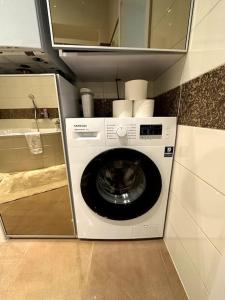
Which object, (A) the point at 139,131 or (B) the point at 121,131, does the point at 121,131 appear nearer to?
(B) the point at 121,131

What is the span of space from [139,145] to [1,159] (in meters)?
1.00

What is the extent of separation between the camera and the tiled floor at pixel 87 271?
897 millimetres

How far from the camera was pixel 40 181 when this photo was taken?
3.73 ft

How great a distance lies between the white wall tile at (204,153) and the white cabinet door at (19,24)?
969mm

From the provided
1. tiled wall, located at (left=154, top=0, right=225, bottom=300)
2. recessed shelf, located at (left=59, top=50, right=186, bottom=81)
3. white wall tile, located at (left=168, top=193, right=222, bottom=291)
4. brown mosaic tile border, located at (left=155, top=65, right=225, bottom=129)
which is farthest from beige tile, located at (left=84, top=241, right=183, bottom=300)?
recessed shelf, located at (left=59, top=50, right=186, bottom=81)

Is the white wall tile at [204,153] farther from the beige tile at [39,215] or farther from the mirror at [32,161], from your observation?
the beige tile at [39,215]

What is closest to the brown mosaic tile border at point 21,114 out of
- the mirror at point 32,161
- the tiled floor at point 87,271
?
the mirror at point 32,161

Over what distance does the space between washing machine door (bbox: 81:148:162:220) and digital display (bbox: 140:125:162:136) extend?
0.44ft

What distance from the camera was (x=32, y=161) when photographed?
109 cm

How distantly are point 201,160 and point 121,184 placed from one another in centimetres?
62

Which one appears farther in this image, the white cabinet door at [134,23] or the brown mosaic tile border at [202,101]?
the white cabinet door at [134,23]

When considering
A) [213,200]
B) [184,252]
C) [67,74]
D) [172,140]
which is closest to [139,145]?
[172,140]

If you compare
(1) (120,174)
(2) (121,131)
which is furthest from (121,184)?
(2) (121,131)

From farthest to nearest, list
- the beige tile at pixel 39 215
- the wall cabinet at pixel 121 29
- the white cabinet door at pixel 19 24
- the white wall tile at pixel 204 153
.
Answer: the beige tile at pixel 39 215 → the wall cabinet at pixel 121 29 → the white cabinet door at pixel 19 24 → the white wall tile at pixel 204 153
